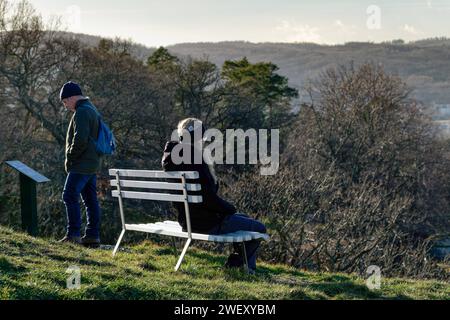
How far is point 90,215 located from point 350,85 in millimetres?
33938

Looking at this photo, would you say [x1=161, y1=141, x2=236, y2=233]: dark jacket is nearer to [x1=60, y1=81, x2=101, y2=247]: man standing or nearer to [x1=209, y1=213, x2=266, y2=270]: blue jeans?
[x1=209, y1=213, x2=266, y2=270]: blue jeans

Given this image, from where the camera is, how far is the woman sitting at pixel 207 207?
7.59 m

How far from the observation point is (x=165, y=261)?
8.67m

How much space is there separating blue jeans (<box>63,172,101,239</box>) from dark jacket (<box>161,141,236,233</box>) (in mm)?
1489

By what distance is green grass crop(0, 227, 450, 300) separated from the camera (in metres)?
6.12

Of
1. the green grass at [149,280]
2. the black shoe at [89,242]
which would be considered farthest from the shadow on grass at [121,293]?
the black shoe at [89,242]

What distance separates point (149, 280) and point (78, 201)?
2581mm

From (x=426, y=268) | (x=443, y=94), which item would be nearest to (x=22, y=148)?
(x=426, y=268)

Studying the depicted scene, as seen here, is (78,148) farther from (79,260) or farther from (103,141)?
(79,260)

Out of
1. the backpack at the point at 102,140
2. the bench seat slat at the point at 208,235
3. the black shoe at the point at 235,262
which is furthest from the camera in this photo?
the backpack at the point at 102,140

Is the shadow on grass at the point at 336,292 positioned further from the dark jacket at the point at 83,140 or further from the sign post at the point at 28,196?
the sign post at the point at 28,196

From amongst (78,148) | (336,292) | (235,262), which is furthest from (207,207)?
(78,148)
